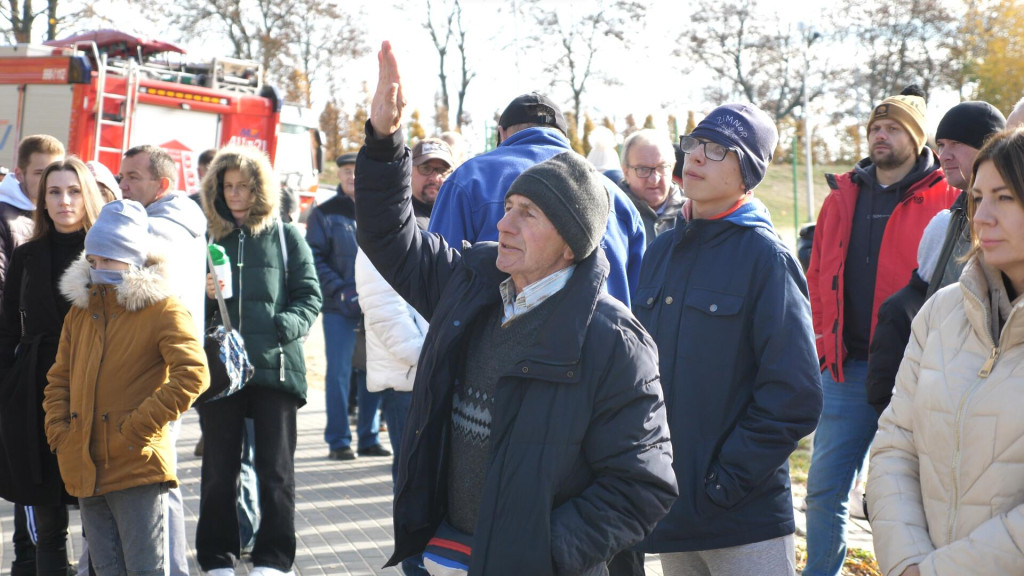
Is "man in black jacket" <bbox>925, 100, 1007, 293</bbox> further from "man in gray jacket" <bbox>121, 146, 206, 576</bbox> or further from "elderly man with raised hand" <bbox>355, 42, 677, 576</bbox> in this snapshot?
"man in gray jacket" <bbox>121, 146, 206, 576</bbox>

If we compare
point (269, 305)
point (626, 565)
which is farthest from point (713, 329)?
point (269, 305)

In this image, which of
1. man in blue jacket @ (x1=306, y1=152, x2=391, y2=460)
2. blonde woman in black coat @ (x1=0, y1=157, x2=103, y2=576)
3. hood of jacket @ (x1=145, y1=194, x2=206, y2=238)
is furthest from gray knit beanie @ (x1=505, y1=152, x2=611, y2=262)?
man in blue jacket @ (x1=306, y1=152, x2=391, y2=460)

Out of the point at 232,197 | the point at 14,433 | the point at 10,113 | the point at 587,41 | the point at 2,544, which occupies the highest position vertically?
the point at 587,41

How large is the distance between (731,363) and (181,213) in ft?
9.35

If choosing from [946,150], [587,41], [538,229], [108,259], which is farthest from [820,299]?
[587,41]

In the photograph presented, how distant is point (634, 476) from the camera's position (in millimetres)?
2646

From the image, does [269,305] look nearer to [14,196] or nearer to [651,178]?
[14,196]

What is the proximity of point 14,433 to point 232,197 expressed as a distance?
1.58 m

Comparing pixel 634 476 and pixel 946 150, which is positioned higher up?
pixel 946 150

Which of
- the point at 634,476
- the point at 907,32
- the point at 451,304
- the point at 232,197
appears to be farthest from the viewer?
the point at 907,32

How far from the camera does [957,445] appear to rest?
267cm

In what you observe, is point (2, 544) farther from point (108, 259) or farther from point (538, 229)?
point (538, 229)

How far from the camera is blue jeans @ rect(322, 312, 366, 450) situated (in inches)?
338

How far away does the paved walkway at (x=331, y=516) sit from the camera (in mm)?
5816
